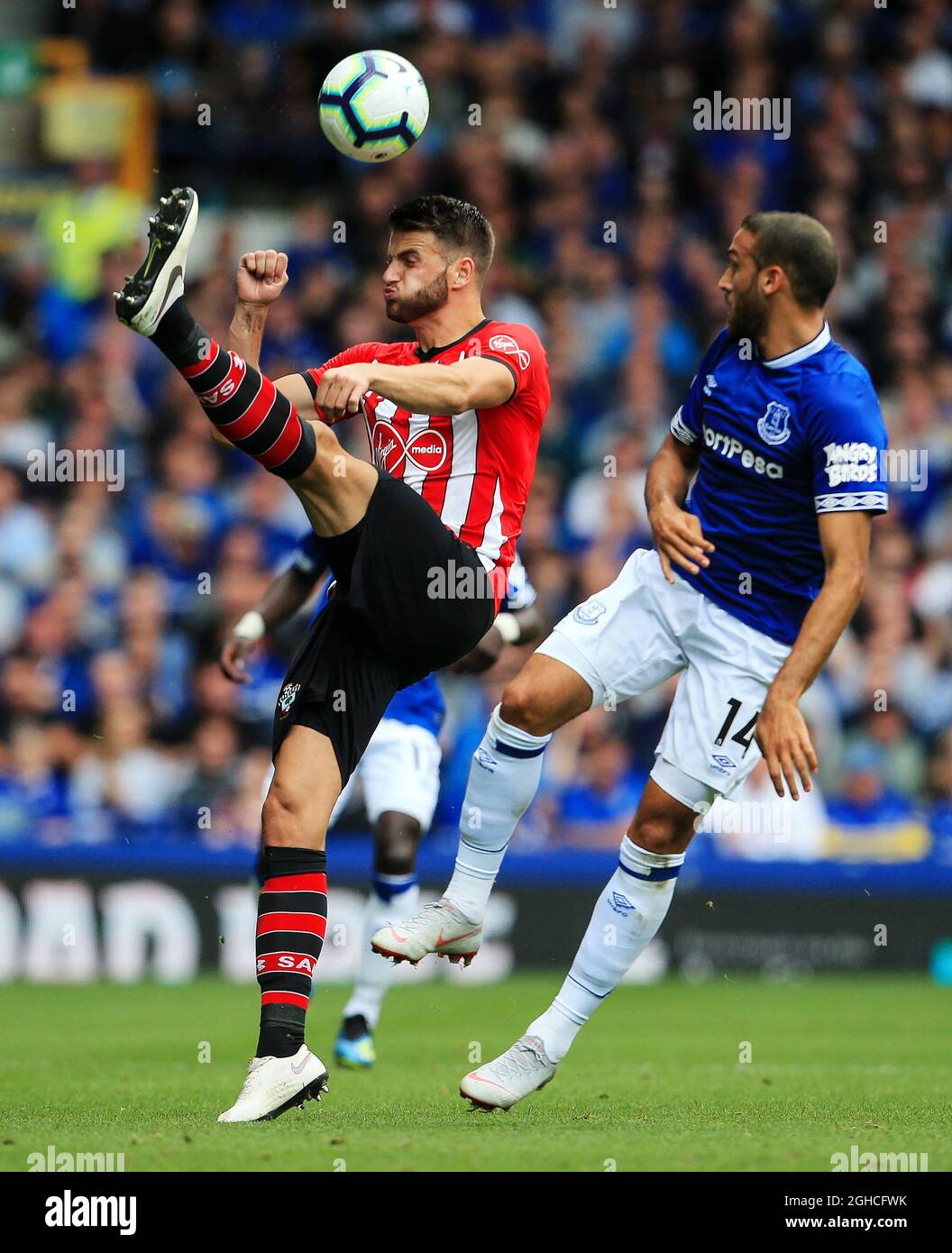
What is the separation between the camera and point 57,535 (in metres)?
13.4

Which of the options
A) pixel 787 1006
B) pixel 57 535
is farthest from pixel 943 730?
pixel 57 535

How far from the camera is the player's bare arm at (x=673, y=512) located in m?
6.14

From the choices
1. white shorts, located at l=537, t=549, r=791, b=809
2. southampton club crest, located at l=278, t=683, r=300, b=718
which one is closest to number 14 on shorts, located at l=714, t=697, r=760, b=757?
white shorts, located at l=537, t=549, r=791, b=809

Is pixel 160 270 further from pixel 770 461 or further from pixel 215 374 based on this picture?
pixel 770 461

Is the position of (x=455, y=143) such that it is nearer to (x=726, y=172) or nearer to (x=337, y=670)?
(x=726, y=172)

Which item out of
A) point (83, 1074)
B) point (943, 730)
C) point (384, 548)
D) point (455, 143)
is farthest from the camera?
point (455, 143)

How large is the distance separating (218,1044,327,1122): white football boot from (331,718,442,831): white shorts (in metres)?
2.94

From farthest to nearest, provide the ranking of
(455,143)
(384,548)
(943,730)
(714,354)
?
(455,143) → (943,730) → (714,354) → (384,548)

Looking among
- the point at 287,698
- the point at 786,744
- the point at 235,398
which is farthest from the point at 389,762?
the point at 235,398

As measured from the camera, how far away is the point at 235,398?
5328 mm

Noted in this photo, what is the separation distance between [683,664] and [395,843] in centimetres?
228

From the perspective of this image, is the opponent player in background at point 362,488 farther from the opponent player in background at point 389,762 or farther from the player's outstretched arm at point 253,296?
the opponent player in background at point 389,762

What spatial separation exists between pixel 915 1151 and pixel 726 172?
39.3ft

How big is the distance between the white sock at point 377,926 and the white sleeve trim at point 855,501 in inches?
122
